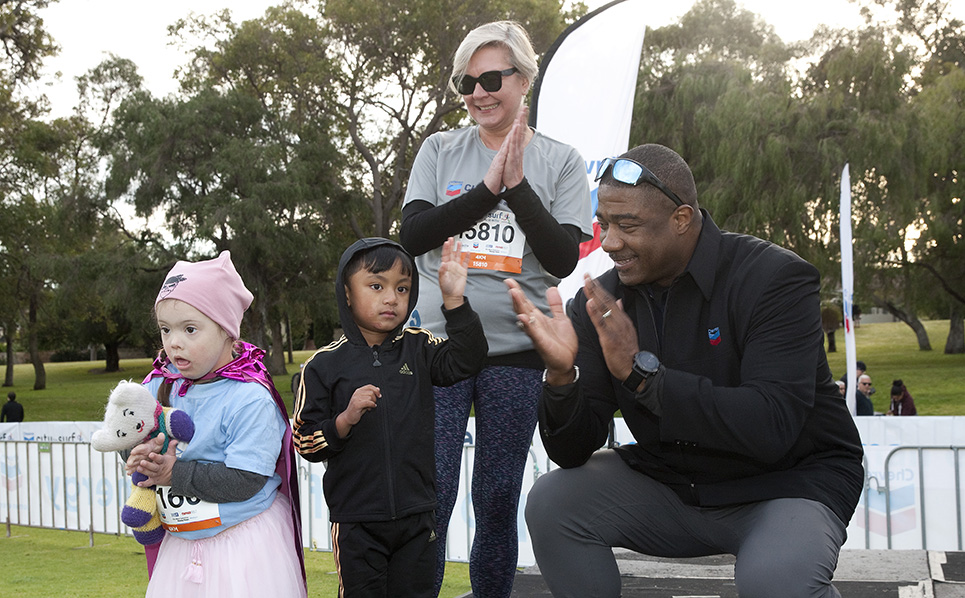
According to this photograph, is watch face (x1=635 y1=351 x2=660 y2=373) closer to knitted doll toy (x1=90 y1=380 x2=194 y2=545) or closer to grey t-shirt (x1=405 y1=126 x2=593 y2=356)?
grey t-shirt (x1=405 y1=126 x2=593 y2=356)

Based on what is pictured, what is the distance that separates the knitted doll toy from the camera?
283 centimetres

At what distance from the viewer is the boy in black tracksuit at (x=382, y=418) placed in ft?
9.53

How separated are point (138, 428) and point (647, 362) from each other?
1582 mm

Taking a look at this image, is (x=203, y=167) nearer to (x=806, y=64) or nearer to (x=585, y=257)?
(x=806, y=64)

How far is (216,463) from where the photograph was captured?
2.93m

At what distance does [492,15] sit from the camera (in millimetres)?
24719

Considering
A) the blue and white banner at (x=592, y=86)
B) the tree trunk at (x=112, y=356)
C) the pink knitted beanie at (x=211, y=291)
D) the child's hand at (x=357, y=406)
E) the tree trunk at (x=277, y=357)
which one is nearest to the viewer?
the child's hand at (x=357, y=406)

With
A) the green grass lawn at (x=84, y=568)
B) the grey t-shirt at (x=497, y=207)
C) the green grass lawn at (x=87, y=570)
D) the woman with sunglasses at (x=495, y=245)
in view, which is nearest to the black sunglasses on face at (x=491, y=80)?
the woman with sunglasses at (x=495, y=245)

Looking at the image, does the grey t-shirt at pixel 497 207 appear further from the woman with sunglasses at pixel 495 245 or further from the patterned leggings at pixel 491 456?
the patterned leggings at pixel 491 456

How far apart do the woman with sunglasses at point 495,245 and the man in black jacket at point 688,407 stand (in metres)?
0.33

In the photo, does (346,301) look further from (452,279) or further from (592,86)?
(592,86)

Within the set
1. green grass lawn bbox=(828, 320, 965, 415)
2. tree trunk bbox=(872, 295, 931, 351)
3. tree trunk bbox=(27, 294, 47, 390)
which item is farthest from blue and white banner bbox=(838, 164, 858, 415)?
tree trunk bbox=(27, 294, 47, 390)

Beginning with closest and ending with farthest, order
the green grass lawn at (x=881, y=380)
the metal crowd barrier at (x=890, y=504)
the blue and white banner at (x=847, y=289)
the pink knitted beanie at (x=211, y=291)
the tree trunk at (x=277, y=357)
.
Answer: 1. the pink knitted beanie at (x=211, y=291)
2. the metal crowd barrier at (x=890, y=504)
3. the blue and white banner at (x=847, y=289)
4. the green grass lawn at (x=881, y=380)
5. the tree trunk at (x=277, y=357)

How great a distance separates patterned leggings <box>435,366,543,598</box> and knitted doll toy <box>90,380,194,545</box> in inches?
34.7
